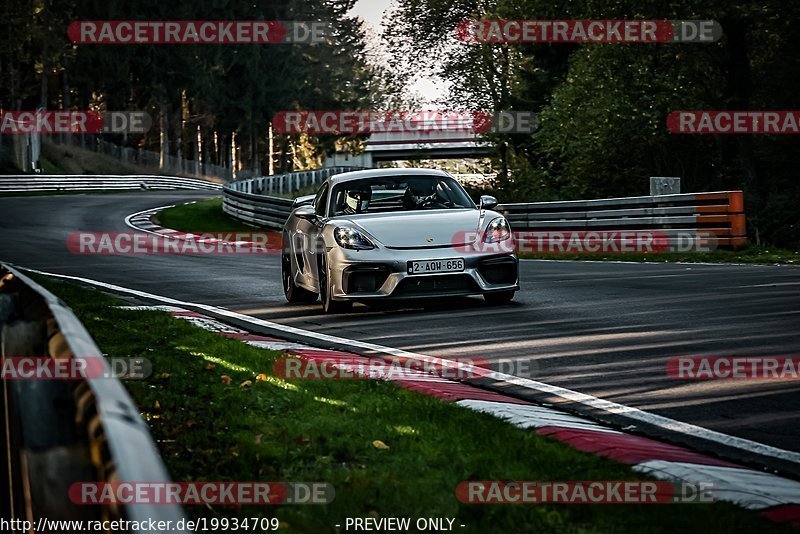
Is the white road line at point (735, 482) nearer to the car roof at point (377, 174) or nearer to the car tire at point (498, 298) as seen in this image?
the car tire at point (498, 298)

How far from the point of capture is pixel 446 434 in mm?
5832

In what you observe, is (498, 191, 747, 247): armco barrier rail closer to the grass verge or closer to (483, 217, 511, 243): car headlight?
(483, 217, 511, 243): car headlight

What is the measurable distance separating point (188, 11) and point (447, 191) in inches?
2562

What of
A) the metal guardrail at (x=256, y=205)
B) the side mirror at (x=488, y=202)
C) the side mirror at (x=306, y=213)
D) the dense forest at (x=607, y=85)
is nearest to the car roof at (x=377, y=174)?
the side mirror at (x=306, y=213)

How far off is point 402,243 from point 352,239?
0.49 m

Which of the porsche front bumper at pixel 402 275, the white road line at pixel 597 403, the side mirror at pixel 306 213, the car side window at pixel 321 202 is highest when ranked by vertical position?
the car side window at pixel 321 202

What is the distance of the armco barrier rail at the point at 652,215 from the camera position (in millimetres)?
19844

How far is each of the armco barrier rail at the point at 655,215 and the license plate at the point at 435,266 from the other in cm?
875

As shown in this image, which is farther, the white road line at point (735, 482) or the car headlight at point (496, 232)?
the car headlight at point (496, 232)

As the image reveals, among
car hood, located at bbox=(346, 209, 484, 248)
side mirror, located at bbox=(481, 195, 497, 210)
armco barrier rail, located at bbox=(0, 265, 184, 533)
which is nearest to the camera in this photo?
armco barrier rail, located at bbox=(0, 265, 184, 533)

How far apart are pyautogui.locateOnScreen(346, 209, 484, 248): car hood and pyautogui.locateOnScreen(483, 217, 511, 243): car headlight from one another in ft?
0.38

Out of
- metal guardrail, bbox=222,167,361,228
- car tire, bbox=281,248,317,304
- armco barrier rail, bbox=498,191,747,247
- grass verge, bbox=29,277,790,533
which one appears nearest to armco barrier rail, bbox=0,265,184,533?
grass verge, bbox=29,277,790,533

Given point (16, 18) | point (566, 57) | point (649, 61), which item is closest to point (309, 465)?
point (649, 61)

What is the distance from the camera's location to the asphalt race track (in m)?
6.88
